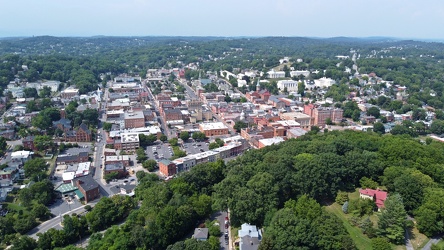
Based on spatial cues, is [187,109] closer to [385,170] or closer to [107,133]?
[107,133]

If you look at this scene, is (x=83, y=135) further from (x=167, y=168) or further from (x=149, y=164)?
(x=167, y=168)

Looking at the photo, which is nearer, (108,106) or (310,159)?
(310,159)

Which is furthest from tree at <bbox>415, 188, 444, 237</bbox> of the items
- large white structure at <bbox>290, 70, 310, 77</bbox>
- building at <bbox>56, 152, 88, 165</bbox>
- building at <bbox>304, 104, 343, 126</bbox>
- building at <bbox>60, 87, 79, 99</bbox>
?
large white structure at <bbox>290, 70, 310, 77</bbox>

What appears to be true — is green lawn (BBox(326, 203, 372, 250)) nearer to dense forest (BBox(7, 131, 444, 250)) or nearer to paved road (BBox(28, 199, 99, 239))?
dense forest (BBox(7, 131, 444, 250))

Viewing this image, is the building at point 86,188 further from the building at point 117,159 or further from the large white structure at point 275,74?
the large white structure at point 275,74

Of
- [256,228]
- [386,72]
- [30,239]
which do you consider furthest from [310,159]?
[386,72]

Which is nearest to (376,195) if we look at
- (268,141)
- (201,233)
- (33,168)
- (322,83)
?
(201,233)
